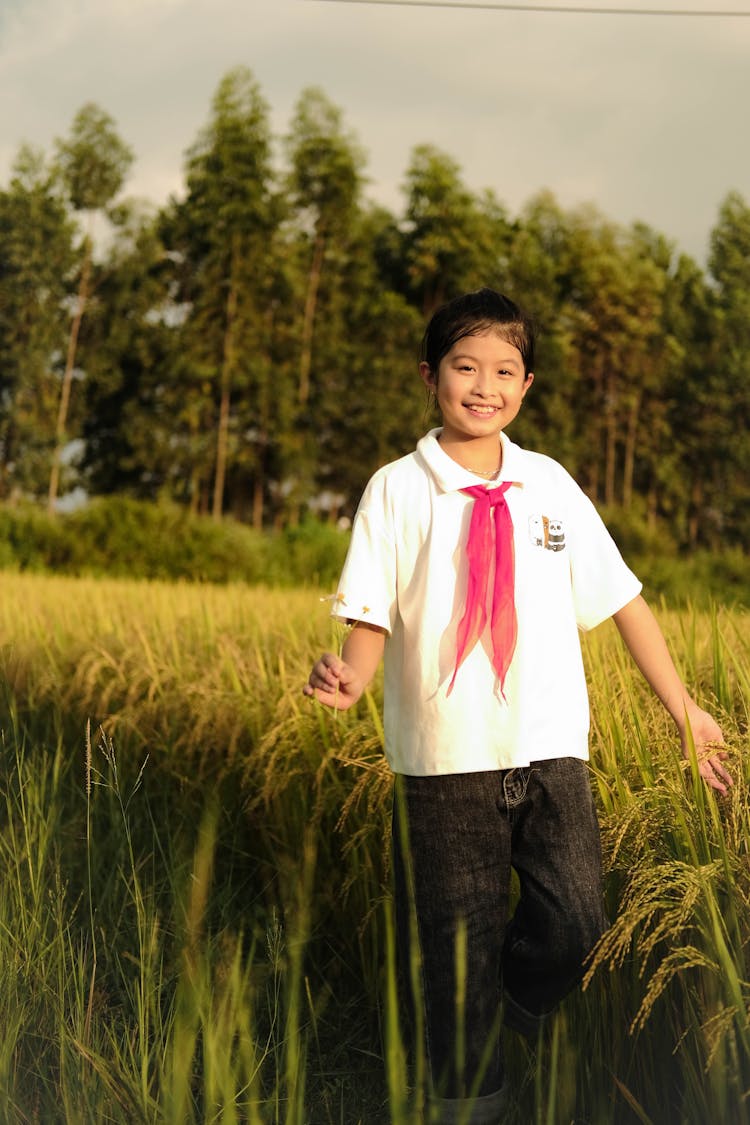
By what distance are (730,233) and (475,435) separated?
73.0ft

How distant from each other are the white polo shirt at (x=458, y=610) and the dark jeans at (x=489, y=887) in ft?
0.17

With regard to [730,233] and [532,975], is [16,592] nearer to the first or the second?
[532,975]

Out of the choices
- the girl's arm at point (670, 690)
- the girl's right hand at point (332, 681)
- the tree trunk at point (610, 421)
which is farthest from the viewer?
the tree trunk at point (610, 421)

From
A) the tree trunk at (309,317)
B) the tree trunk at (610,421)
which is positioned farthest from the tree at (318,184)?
the tree trunk at (610,421)

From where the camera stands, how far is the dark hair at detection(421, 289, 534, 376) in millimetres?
1790

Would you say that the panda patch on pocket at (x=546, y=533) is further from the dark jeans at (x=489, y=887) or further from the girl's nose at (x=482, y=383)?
the dark jeans at (x=489, y=887)

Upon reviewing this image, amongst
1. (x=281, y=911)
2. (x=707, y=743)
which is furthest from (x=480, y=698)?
(x=281, y=911)

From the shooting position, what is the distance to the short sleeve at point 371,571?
173cm

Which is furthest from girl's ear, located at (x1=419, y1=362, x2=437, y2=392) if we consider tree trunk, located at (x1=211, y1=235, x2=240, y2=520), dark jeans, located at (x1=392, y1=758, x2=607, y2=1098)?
tree trunk, located at (x1=211, y1=235, x2=240, y2=520)

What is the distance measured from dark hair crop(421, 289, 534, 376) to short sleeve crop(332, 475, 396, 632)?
0.25 metres

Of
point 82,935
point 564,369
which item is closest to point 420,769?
point 82,935

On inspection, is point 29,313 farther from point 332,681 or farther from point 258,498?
point 332,681

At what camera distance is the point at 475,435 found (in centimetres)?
179

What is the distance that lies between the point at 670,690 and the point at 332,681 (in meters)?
0.57
